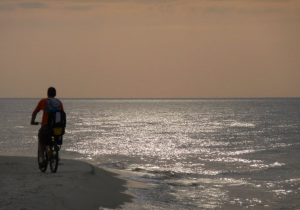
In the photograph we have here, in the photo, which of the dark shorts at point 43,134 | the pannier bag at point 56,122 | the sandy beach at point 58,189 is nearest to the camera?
the sandy beach at point 58,189

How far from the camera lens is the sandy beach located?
10.1m

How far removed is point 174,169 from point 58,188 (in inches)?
477

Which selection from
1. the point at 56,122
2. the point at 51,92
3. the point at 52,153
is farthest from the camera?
the point at 52,153

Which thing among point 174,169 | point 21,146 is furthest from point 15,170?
point 21,146

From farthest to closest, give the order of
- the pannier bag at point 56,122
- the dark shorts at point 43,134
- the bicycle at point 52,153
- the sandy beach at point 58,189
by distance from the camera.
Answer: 1. the bicycle at point 52,153
2. the dark shorts at point 43,134
3. the pannier bag at point 56,122
4. the sandy beach at point 58,189

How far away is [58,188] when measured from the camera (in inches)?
451

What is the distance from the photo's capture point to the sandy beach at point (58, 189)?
1015 centimetres

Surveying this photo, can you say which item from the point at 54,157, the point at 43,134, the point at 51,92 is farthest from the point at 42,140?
the point at 51,92

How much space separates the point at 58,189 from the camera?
11.4 m

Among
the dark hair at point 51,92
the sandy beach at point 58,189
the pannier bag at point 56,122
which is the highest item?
the dark hair at point 51,92

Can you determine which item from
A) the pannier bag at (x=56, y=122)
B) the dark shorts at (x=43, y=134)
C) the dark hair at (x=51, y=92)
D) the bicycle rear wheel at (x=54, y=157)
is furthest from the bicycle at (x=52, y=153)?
the dark hair at (x=51, y=92)

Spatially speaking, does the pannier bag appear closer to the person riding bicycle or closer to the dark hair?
the person riding bicycle

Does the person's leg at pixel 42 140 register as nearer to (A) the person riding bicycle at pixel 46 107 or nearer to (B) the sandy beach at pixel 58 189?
(A) the person riding bicycle at pixel 46 107

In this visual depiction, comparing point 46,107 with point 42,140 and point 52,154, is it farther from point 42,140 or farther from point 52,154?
point 52,154
